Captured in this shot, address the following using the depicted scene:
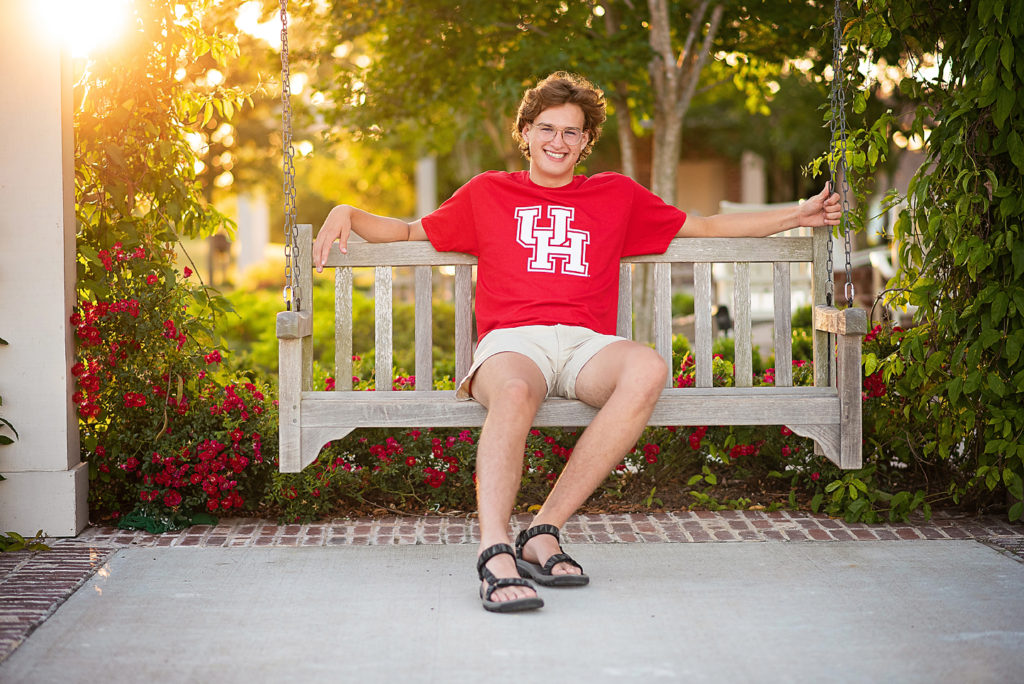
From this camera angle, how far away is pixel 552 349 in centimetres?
347

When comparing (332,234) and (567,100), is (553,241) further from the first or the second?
(332,234)

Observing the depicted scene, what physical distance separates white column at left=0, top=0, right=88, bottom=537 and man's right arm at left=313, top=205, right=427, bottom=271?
905 mm

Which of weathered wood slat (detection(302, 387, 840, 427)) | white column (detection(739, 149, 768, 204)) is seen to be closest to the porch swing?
weathered wood slat (detection(302, 387, 840, 427))

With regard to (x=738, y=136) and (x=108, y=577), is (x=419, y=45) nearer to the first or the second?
(x=108, y=577)

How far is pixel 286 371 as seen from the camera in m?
3.43

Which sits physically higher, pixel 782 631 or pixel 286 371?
pixel 286 371

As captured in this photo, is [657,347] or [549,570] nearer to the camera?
[549,570]

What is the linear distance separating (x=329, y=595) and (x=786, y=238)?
1950mm

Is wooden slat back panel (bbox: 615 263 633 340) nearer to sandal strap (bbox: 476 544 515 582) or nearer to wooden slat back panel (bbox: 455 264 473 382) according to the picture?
wooden slat back panel (bbox: 455 264 473 382)

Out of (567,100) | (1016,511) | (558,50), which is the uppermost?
(558,50)

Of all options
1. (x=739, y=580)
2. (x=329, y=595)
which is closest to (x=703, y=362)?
(x=739, y=580)

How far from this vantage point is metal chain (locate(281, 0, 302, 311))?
339cm

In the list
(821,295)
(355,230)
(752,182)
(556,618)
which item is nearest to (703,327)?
(821,295)

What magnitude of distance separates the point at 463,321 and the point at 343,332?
42 cm
